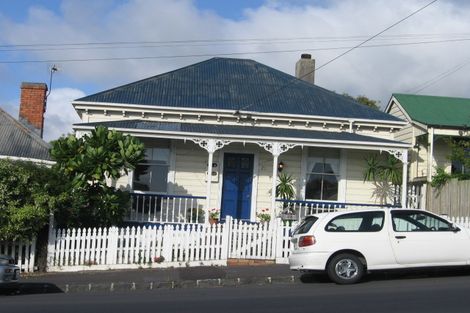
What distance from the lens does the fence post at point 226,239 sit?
15.7 meters

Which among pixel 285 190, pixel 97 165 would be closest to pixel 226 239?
pixel 97 165

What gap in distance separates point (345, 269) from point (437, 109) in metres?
13.6

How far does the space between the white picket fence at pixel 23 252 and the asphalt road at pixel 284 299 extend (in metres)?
2.92

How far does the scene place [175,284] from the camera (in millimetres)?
13078

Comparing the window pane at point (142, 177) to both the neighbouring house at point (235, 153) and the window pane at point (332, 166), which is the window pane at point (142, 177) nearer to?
the neighbouring house at point (235, 153)

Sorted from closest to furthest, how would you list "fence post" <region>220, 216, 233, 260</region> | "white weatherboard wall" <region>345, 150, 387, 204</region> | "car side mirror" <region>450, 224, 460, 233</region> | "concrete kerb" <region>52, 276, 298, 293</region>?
"car side mirror" <region>450, 224, 460, 233</region> → "concrete kerb" <region>52, 276, 298, 293</region> → "fence post" <region>220, 216, 233, 260</region> → "white weatherboard wall" <region>345, 150, 387, 204</region>

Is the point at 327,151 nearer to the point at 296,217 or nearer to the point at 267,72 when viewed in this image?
the point at 296,217

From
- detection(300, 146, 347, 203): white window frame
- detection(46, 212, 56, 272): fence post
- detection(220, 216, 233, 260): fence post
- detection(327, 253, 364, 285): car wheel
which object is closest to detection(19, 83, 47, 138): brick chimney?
detection(46, 212, 56, 272): fence post

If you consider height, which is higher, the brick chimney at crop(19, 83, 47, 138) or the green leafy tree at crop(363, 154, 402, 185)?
the brick chimney at crop(19, 83, 47, 138)

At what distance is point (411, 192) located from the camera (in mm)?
20781

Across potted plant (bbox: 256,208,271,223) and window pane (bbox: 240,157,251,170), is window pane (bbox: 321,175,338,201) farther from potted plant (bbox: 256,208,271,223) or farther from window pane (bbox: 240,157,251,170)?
window pane (bbox: 240,157,251,170)

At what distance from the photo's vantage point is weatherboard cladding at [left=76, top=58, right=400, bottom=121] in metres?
20.5

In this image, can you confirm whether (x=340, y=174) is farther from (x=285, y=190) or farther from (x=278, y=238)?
(x=278, y=238)

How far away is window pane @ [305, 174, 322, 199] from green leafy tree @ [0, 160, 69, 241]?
8455mm
